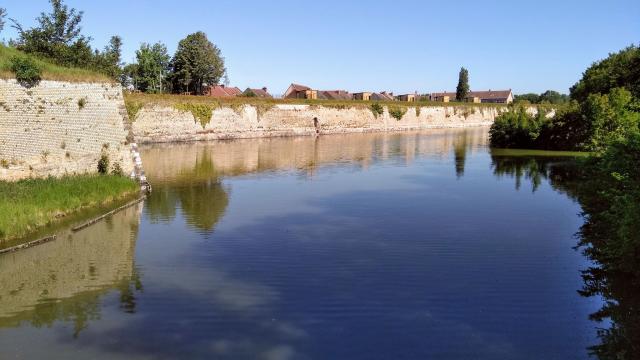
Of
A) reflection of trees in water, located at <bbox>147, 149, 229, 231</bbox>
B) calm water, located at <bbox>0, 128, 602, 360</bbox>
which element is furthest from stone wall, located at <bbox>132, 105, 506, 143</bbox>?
A: calm water, located at <bbox>0, 128, 602, 360</bbox>

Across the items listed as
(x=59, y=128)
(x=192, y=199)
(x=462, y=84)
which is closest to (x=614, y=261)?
(x=192, y=199)

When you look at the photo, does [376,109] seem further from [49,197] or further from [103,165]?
[49,197]

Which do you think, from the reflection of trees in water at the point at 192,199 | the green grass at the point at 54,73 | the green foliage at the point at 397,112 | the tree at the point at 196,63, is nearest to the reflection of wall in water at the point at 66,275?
the reflection of trees in water at the point at 192,199

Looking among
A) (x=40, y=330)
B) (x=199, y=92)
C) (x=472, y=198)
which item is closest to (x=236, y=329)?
(x=40, y=330)

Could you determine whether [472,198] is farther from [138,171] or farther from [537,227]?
[138,171]

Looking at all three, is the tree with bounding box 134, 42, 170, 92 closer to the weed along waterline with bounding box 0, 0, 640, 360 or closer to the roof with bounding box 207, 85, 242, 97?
the roof with bounding box 207, 85, 242, 97

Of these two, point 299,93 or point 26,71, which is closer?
point 26,71

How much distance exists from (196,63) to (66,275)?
176 feet

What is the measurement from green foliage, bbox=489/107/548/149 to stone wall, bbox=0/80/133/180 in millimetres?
31830

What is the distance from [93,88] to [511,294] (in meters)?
17.7

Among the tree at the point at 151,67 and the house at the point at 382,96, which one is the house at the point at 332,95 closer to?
the house at the point at 382,96

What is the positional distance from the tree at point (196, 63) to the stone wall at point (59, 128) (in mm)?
41586

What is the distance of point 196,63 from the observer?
61938 mm

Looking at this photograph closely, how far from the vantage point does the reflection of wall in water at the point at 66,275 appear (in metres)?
9.37
